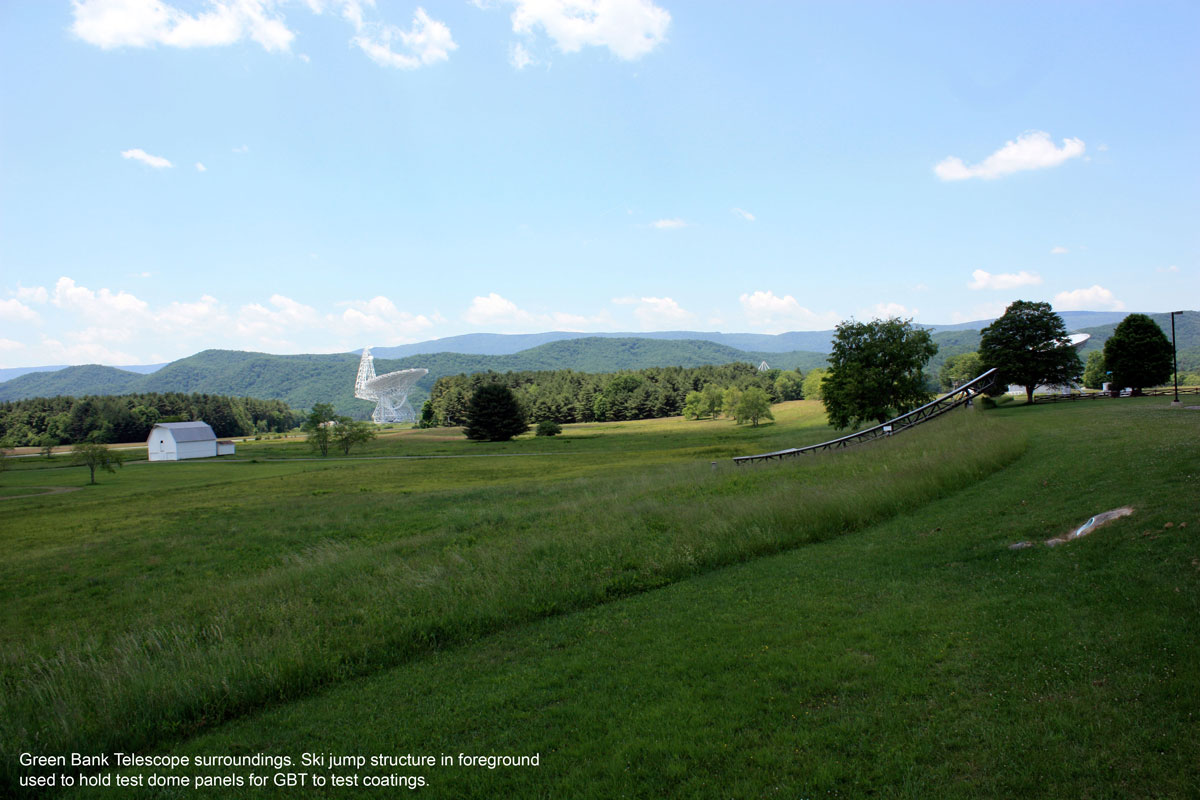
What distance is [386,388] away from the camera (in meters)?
133

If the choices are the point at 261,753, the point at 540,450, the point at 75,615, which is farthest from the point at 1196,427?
the point at 540,450

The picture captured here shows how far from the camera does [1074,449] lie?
18.0 meters

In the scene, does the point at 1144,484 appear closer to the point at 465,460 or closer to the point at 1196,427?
the point at 1196,427

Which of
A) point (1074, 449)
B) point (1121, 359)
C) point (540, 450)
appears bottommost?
point (540, 450)

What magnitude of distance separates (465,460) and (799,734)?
183 ft

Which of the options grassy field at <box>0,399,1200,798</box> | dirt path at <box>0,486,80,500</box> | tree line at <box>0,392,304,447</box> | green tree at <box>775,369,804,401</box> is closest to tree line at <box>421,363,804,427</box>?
green tree at <box>775,369,804,401</box>

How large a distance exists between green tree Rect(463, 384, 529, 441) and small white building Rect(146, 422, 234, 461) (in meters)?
35.3

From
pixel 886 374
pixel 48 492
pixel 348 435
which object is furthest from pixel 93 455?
pixel 886 374

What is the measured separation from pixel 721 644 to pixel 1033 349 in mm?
54062

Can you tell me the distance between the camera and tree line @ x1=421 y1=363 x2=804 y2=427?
130 meters

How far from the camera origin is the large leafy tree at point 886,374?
45875 millimetres

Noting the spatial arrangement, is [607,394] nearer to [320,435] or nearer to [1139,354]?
[320,435]

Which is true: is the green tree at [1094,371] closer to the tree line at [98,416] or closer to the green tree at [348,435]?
the green tree at [348,435]

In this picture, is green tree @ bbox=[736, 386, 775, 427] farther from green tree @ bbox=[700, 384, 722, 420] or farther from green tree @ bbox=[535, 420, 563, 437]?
green tree @ bbox=[535, 420, 563, 437]
